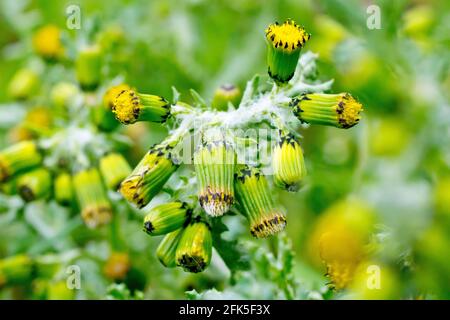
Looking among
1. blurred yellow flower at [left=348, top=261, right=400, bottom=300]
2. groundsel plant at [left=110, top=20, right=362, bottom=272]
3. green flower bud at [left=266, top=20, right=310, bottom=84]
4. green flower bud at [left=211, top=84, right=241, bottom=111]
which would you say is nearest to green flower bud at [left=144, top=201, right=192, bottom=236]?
groundsel plant at [left=110, top=20, right=362, bottom=272]

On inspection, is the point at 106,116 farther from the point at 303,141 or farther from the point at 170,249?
the point at 303,141

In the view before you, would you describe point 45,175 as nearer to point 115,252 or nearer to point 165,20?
point 115,252

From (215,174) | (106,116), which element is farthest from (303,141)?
(215,174)

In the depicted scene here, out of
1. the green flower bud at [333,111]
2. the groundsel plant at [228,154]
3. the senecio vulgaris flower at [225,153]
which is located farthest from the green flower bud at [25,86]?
the green flower bud at [333,111]

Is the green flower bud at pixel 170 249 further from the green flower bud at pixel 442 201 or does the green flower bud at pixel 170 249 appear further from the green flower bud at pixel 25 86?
the green flower bud at pixel 25 86
